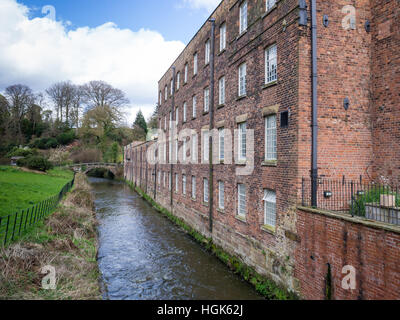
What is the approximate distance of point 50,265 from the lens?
8250 millimetres

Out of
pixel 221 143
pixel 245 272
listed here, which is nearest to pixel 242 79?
pixel 221 143

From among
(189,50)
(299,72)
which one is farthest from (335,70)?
(189,50)

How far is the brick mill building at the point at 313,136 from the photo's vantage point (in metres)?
6.75

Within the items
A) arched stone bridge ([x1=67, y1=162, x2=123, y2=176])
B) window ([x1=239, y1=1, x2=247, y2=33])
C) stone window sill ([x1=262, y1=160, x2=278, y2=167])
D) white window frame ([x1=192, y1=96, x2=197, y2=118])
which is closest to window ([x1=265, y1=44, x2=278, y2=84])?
window ([x1=239, y1=1, x2=247, y2=33])

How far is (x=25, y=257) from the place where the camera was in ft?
26.6

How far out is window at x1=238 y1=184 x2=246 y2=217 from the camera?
1180cm

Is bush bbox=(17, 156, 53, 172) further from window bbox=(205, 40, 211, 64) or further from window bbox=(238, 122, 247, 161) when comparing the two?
window bbox=(238, 122, 247, 161)

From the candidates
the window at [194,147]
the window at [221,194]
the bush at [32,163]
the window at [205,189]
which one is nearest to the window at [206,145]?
the window at [205,189]

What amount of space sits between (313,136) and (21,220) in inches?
409

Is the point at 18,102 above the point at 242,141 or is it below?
above

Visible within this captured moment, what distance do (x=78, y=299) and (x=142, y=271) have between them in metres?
5.21

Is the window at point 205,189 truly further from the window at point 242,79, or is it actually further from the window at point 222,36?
the window at point 222,36

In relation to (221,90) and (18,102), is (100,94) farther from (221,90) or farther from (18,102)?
(221,90)
